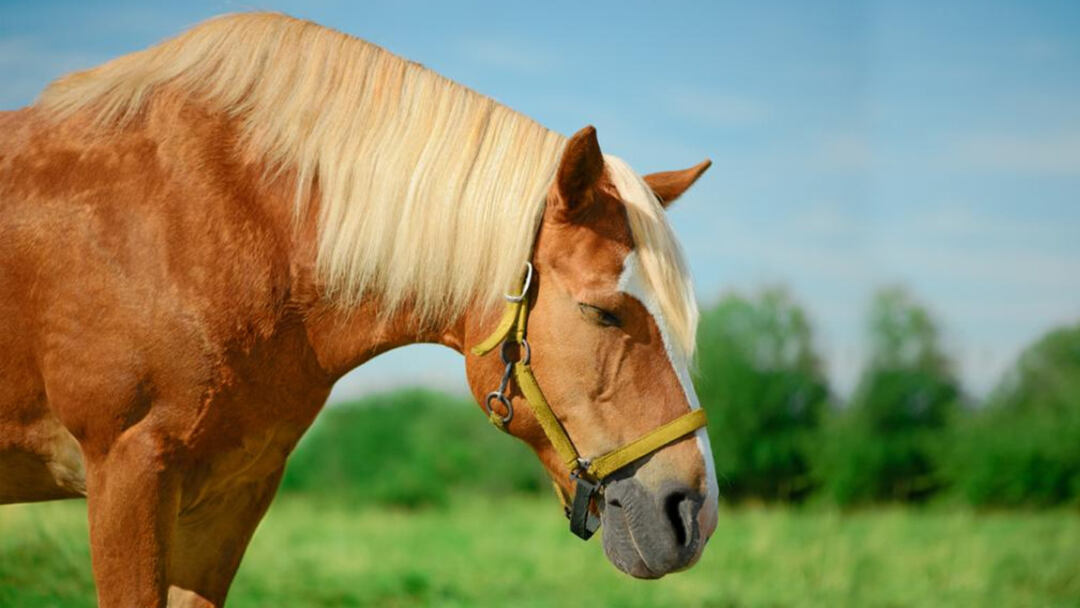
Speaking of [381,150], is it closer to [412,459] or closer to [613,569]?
[613,569]

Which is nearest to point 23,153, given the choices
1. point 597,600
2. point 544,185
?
point 544,185

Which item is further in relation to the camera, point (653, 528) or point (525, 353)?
point (525, 353)

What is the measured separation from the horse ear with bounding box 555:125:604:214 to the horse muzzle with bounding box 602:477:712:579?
903 millimetres

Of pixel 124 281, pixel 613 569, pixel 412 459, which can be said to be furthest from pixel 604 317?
pixel 412 459

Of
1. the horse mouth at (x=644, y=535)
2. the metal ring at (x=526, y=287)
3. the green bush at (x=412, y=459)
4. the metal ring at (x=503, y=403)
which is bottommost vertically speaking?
the green bush at (x=412, y=459)

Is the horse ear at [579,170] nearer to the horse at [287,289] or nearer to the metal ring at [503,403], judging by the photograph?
the horse at [287,289]

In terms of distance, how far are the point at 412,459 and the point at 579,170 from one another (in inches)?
590

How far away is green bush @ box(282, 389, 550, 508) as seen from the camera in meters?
16.4

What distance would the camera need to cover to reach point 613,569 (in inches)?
359

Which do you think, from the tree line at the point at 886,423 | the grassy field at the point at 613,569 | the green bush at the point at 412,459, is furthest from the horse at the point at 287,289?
the green bush at the point at 412,459

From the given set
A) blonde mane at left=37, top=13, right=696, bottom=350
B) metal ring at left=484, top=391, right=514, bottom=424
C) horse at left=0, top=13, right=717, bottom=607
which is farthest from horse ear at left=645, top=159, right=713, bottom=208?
metal ring at left=484, top=391, right=514, bottom=424

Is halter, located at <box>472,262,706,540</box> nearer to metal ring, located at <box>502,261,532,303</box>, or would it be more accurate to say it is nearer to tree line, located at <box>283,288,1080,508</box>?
metal ring, located at <box>502,261,532,303</box>

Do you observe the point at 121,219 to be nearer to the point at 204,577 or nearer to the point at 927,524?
the point at 204,577

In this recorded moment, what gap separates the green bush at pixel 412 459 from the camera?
16375 mm
